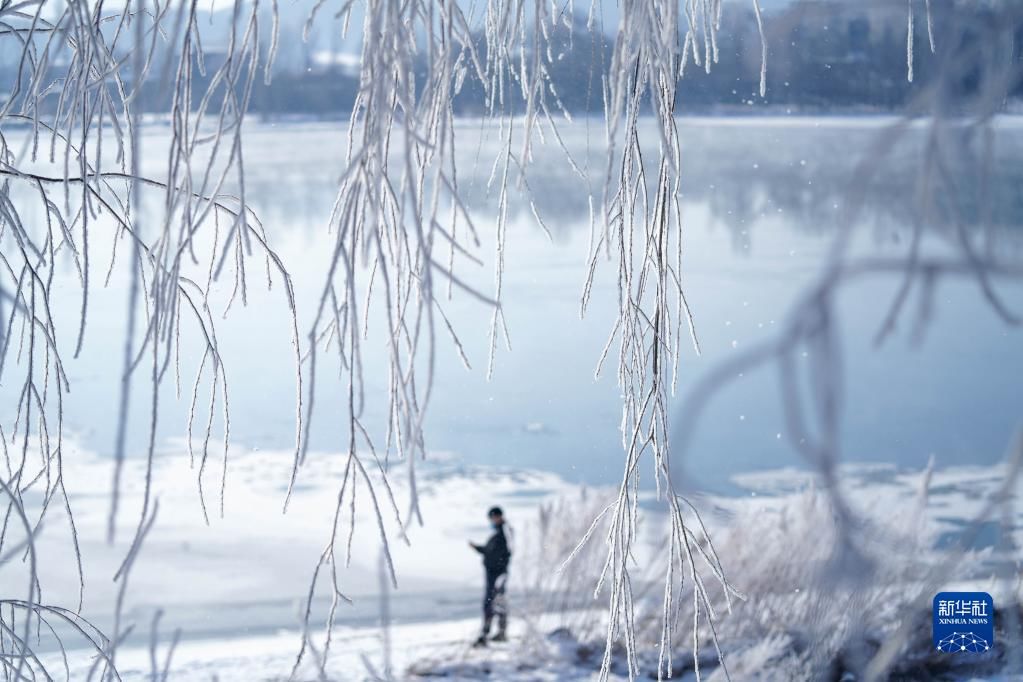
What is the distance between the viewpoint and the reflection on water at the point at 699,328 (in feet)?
20.5

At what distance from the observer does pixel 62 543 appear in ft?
19.1

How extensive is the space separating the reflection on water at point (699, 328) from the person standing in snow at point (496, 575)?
1.54 meters

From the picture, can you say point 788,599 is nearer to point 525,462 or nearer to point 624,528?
point 525,462

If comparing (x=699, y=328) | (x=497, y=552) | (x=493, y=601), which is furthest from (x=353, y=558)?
(x=699, y=328)

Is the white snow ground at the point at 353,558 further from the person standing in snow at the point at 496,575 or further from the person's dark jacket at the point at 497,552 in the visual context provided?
the person's dark jacket at the point at 497,552

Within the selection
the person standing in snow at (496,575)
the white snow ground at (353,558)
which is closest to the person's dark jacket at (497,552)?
the person standing in snow at (496,575)

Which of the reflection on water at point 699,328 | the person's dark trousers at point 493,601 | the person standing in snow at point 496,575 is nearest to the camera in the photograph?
the person standing in snow at point 496,575

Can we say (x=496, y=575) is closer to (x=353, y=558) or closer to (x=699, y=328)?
(x=353, y=558)

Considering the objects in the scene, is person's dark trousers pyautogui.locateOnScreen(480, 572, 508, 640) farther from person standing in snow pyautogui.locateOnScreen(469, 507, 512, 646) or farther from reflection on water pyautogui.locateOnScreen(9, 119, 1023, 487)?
reflection on water pyautogui.locateOnScreen(9, 119, 1023, 487)

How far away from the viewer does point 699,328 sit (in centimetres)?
670

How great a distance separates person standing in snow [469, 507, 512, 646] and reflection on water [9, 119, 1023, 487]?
1542 millimetres

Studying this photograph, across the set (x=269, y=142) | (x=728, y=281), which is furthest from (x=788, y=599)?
(x=269, y=142)

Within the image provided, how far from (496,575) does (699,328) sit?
8.67ft

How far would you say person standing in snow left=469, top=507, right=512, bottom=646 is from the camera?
4375mm
